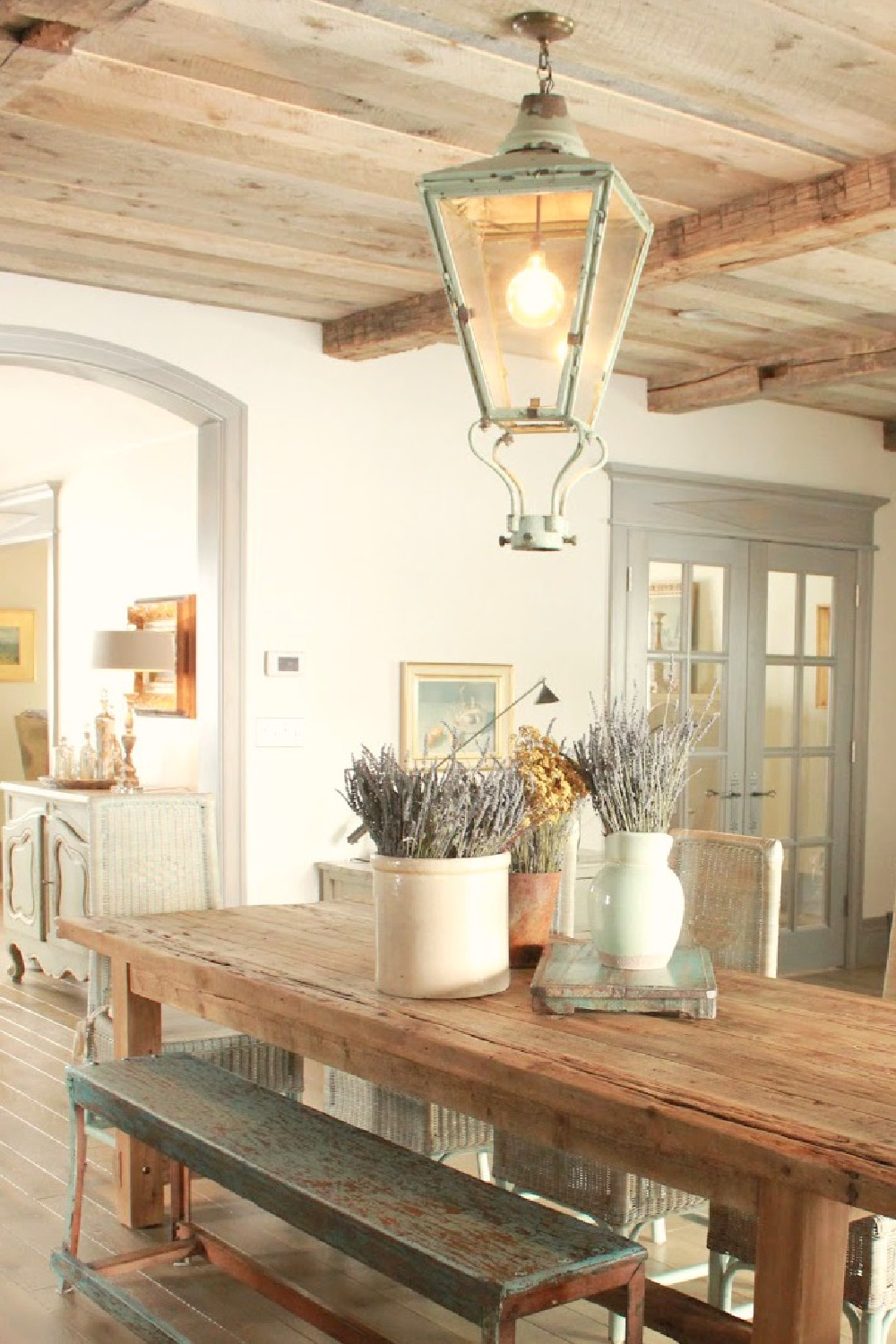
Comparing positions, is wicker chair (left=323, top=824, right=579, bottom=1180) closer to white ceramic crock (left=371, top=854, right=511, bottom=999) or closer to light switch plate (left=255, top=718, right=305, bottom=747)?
white ceramic crock (left=371, top=854, right=511, bottom=999)

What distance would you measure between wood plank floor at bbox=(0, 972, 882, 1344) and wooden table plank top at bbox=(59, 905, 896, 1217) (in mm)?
687

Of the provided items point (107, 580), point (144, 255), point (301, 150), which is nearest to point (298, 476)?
point (144, 255)

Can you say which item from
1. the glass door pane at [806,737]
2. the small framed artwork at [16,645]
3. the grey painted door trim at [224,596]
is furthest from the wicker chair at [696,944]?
the small framed artwork at [16,645]

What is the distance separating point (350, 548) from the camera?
224 inches

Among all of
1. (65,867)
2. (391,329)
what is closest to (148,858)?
(391,329)

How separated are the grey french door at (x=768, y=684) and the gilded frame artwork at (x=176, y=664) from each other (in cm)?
186

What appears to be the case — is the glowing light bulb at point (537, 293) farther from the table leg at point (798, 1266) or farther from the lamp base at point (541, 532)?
the table leg at point (798, 1266)

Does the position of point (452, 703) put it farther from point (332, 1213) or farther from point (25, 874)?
point (332, 1213)

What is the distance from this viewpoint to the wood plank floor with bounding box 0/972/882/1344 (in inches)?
126

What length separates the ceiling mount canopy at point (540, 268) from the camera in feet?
7.60

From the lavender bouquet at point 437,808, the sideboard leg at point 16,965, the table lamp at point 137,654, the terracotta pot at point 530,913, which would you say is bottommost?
the sideboard leg at point 16,965

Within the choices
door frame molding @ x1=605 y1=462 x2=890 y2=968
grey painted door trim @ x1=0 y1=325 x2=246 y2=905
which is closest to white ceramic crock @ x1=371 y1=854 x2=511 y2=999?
grey painted door trim @ x1=0 y1=325 x2=246 y2=905

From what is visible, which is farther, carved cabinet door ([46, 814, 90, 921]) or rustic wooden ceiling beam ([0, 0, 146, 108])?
carved cabinet door ([46, 814, 90, 921])

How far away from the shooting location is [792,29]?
302 cm
